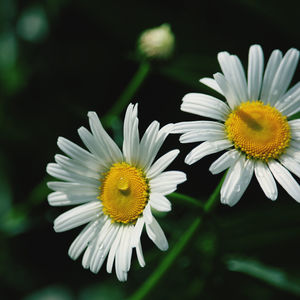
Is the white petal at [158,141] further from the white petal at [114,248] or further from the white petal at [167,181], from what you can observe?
the white petal at [114,248]

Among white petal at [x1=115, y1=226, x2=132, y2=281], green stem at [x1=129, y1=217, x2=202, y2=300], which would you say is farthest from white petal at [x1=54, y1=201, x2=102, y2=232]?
green stem at [x1=129, y1=217, x2=202, y2=300]

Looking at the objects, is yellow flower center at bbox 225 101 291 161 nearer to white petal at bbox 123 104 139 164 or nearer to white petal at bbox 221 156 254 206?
white petal at bbox 221 156 254 206

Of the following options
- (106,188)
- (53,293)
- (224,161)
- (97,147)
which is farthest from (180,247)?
(53,293)

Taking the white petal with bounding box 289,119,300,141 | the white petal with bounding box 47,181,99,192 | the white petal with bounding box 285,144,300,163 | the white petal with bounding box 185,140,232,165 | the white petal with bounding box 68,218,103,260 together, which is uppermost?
the white petal with bounding box 289,119,300,141

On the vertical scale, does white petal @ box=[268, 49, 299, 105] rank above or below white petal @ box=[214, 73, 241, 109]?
above

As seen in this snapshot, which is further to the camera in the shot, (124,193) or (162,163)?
(124,193)

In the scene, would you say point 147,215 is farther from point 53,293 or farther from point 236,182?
point 53,293
